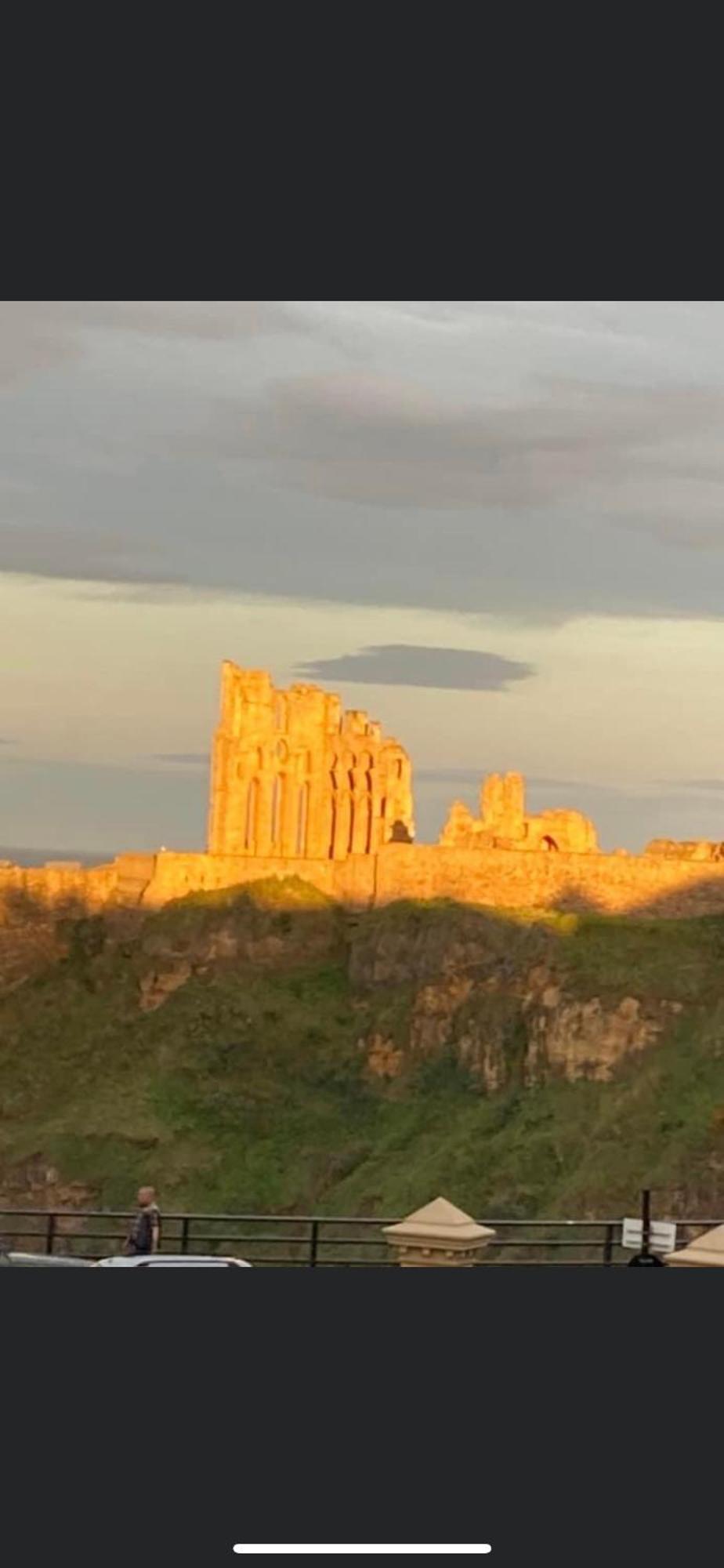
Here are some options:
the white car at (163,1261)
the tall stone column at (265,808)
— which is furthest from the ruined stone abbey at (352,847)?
the white car at (163,1261)

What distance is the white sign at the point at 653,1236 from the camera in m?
20.4

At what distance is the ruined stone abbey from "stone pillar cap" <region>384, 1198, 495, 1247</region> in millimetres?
39397

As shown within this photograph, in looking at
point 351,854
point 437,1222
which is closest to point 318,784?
point 351,854

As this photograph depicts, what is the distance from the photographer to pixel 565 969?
195ft

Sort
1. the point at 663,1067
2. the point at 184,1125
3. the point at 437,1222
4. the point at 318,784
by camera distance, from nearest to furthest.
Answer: the point at 437,1222 → the point at 663,1067 → the point at 184,1125 → the point at 318,784

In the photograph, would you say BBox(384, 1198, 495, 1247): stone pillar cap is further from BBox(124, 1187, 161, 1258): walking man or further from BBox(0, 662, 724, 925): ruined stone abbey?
BBox(0, 662, 724, 925): ruined stone abbey

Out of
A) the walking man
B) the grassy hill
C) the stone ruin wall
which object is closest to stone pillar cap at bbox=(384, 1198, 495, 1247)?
the walking man

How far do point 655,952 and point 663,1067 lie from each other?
2.94 metres

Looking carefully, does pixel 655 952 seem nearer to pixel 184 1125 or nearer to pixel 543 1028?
pixel 543 1028

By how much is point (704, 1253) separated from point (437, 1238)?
6.05 feet

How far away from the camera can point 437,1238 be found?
19859mm

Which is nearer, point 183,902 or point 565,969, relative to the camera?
point 565,969

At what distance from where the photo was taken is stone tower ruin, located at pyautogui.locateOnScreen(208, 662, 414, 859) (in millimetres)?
63906
